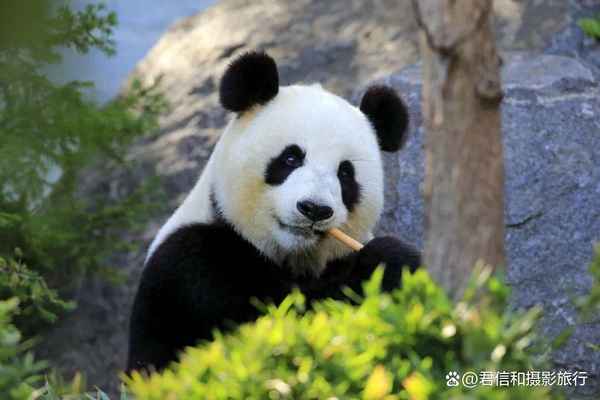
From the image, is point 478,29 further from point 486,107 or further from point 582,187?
point 582,187

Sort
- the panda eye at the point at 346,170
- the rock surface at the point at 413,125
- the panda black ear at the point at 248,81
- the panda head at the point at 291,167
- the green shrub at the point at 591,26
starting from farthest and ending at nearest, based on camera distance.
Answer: the green shrub at the point at 591,26
the rock surface at the point at 413,125
the panda black ear at the point at 248,81
the panda eye at the point at 346,170
the panda head at the point at 291,167

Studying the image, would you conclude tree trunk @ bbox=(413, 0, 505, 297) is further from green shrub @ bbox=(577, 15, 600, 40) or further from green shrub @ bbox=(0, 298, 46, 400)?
green shrub @ bbox=(577, 15, 600, 40)

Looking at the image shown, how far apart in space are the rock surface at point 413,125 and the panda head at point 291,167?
1.06 metres

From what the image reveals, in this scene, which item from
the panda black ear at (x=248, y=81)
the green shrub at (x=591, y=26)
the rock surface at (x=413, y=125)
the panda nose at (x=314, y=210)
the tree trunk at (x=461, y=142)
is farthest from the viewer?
the green shrub at (x=591, y=26)

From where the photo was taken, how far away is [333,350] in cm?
233

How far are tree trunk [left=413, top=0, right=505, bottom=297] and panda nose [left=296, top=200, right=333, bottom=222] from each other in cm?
98

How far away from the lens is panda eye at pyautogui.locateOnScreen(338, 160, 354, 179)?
3.68 meters

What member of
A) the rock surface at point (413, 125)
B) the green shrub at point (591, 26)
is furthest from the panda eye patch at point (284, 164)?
the green shrub at point (591, 26)

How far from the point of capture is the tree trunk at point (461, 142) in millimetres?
2400

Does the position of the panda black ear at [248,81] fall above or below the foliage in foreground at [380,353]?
above

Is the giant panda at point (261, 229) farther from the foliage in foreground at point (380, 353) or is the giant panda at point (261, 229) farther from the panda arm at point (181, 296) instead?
the foliage in foreground at point (380, 353)

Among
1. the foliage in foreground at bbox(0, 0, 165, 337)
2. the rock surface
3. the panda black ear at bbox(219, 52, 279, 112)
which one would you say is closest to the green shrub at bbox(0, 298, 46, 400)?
the panda black ear at bbox(219, 52, 279, 112)

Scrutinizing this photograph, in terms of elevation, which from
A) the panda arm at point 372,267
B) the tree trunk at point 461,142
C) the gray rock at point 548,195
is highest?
the tree trunk at point 461,142

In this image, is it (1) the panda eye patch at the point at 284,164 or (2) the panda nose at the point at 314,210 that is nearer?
(2) the panda nose at the point at 314,210
